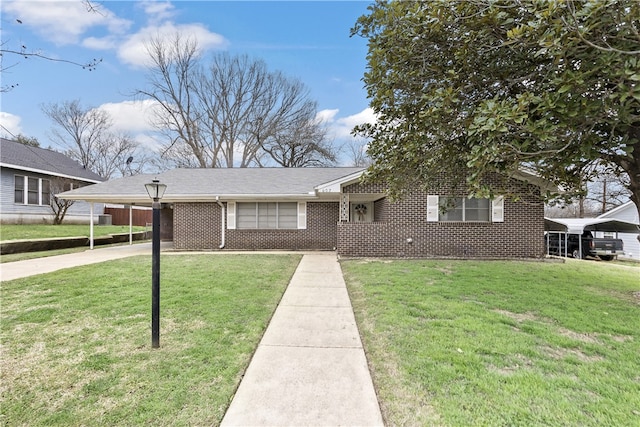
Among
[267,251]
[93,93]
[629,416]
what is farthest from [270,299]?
[93,93]

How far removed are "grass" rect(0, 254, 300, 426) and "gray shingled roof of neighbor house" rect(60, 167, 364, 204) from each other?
5829mm

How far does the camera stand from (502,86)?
16.2ft

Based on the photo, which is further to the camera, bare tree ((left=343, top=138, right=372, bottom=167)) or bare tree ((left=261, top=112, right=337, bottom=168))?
bare tree ((left=343, top=138, right=372, bottom=167))

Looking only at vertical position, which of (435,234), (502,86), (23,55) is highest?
(502,86)

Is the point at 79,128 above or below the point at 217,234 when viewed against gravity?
above

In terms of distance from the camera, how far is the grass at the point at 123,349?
7.70 ft

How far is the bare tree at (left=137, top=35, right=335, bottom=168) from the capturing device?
2623 cm

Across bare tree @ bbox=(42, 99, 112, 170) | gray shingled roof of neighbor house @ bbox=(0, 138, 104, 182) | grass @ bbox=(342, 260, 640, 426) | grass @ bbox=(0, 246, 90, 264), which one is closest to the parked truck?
grass @ bbox=(342, 260, 640, 426)

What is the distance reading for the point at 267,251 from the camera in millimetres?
12266

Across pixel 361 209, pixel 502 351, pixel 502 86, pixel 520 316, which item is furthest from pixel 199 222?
pixel 502 351

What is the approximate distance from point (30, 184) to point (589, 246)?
3030cm

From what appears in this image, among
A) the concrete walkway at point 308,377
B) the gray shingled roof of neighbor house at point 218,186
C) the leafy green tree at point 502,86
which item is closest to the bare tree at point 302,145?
the gray shingled roof of neighbor house at point 218,186

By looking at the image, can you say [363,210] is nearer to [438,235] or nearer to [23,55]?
[438,235]

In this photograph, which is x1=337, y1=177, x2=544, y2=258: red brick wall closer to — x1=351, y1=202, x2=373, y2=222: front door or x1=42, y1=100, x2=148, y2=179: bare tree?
x1=351, y1=202, x2=373, y2=222: front door
